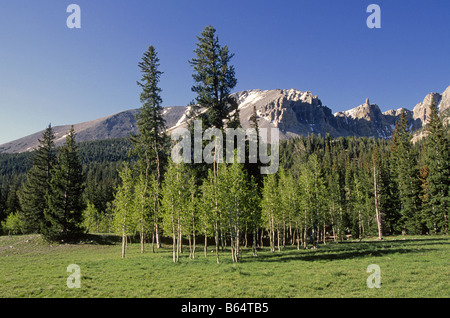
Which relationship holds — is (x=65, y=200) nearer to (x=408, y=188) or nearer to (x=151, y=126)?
(x=151, y=126)

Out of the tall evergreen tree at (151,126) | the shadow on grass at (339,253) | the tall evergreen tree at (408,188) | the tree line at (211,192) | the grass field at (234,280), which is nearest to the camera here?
the grass field at (234,280)

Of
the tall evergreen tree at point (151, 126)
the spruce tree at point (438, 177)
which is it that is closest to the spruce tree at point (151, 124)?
the tall evergreen tree at point (151, 126)

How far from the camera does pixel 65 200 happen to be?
4097 centimetres

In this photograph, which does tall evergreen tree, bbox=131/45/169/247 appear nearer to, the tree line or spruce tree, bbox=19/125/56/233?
the tree line

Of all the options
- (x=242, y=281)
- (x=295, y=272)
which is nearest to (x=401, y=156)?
(x=295, y=272)

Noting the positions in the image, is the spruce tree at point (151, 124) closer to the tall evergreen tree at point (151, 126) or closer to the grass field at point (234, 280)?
the tall evergreen tree at point (151, 126)

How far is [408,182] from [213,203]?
49.9 meters

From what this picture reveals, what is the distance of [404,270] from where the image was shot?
16.3 metres

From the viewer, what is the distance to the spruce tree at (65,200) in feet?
127

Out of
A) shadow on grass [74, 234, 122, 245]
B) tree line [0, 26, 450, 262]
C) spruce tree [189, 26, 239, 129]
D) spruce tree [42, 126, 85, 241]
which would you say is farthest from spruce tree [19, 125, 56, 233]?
spruce tree [189, 26, 239, 129]

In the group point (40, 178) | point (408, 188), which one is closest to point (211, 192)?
point (40, 178)

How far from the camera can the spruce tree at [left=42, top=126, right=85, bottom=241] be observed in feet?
127

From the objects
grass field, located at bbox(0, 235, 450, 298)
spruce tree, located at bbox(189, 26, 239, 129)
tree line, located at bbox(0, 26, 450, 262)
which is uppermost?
spruce tree, located at bbox(189, 26, 239, 129)
